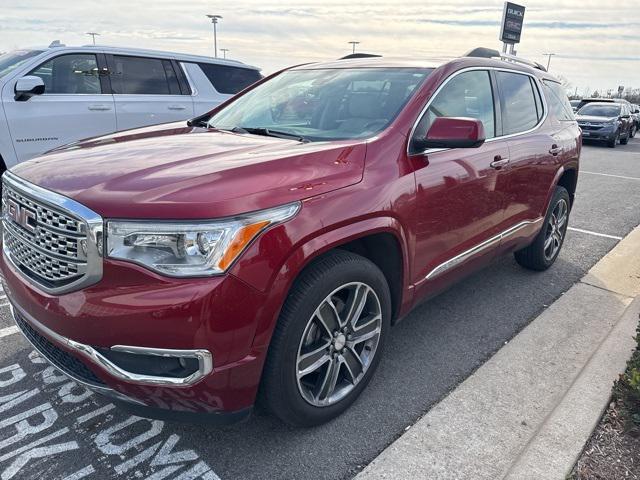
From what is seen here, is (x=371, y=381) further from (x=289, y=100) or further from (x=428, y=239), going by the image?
(x=289, y=100)

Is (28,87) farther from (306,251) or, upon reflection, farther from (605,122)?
(605,122)

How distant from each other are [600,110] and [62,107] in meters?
19.9

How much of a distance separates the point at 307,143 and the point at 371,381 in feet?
4.62

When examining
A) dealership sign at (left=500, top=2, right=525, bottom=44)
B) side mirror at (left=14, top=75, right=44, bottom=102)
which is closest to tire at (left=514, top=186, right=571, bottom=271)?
side mirror at (left=14, top=75, right=44, bottom=102)

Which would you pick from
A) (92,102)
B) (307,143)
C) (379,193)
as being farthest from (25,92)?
(379,193)

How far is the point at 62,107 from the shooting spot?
6.05m

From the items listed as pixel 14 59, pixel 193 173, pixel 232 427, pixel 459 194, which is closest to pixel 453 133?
pixel 459 194

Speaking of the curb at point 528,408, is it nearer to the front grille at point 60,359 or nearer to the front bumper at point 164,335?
the front bumper at point 164,335

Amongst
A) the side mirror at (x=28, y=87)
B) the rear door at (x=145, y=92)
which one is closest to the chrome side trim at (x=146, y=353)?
the side mirror at (x=28, y=87)

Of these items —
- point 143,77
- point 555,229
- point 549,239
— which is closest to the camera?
point 549,239

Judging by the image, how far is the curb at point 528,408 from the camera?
2305 millimetres

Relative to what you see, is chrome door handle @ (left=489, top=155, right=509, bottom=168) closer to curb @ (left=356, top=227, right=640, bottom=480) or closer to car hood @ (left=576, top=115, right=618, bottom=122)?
curb @ (left=356, top=227, right=640, bottom=480)

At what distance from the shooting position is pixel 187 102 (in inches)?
283

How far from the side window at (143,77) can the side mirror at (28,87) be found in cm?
102
